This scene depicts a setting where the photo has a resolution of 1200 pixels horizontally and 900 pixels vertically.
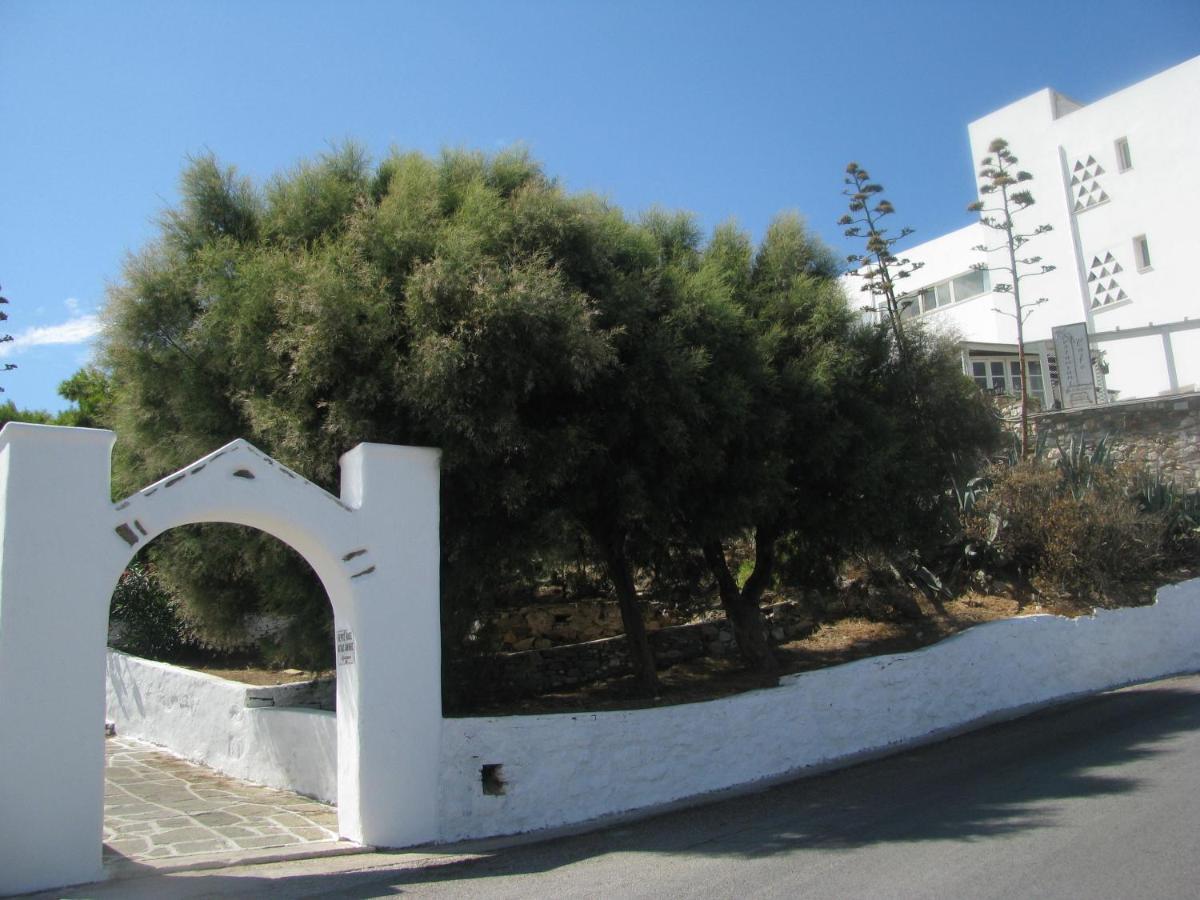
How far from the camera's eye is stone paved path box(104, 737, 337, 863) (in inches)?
295

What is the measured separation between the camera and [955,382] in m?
13.2

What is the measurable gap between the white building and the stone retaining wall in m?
2.15

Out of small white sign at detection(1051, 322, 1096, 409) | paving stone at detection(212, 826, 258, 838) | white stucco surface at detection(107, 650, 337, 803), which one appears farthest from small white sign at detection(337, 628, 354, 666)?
small white sign at detection(1051, 322, 1096, 409)

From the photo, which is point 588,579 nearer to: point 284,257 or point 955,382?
point 955,382

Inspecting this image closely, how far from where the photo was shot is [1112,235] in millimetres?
25359

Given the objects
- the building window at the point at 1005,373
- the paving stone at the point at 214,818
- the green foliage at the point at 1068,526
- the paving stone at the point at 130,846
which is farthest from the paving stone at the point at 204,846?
the building window at the point at 1005,373

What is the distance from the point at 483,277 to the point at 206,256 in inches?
131

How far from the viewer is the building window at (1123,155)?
2509 cm

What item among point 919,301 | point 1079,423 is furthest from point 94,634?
point 919,301

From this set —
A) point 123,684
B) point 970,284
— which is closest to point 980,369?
point 970,284

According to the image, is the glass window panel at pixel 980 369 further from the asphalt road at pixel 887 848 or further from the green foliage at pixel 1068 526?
the asphalt road at pixel 887 848

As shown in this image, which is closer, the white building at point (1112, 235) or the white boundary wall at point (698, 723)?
the white boundary wall at point (698, 723)

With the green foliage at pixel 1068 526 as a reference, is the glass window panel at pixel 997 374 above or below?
above

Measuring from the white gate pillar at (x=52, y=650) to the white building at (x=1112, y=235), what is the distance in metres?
20.6
